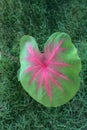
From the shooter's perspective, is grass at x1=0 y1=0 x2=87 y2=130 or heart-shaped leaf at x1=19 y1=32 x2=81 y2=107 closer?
heart-shaped leaf at x1=19 y1=32 x2=81 y2=107

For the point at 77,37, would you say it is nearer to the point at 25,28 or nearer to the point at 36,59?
the point at 25,28

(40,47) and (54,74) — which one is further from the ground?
(40,47)

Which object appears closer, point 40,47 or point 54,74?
point 54,74

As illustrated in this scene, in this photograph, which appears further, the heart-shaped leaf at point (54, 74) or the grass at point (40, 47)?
the grass at point (40, 47)
